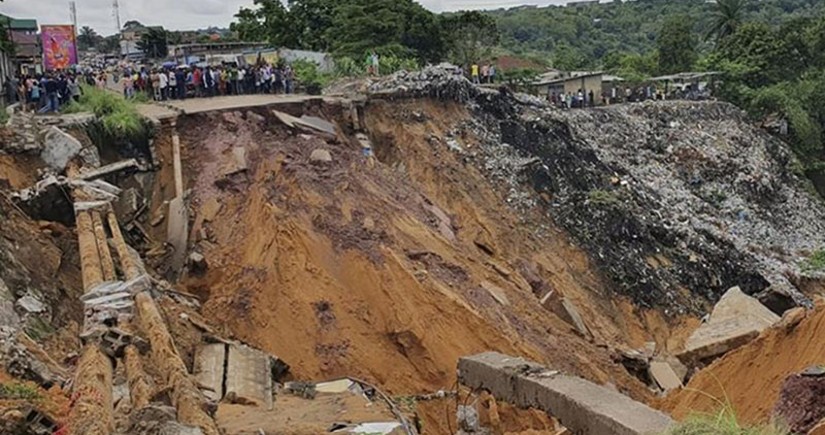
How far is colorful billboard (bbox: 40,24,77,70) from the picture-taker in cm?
2850

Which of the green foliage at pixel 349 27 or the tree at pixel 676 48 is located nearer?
the green foliage at pixel 349 27

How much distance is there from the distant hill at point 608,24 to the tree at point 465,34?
52.6 meters

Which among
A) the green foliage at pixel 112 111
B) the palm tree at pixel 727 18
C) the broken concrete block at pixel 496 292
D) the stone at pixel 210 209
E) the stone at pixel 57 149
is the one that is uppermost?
the palm tree at pixel 727 18

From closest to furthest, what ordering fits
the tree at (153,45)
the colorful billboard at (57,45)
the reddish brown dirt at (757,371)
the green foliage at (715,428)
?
1. the green foliage at (715,428)
2. the reddish brown dirt at (757,371)
3. the colorful billboard at (57,45)
4. the tree at (153,45)

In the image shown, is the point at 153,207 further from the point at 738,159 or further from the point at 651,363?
the point at 738,159

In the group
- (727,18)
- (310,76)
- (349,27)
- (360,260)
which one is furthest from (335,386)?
(727,18)

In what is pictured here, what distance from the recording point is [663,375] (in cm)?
1573

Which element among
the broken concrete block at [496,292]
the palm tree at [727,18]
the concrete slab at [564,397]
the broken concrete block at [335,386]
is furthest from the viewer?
the palm tree at [727,18]

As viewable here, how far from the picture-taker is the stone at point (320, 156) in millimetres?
17969

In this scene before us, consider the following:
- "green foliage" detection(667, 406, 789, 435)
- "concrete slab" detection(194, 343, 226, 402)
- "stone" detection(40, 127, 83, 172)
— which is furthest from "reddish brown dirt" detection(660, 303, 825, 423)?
"stone" detection(40, 127, 83, 172)

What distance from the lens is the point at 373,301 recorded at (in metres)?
14.7

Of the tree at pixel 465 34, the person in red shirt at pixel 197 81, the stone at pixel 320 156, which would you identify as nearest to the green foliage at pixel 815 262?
the stone at pixel 320 156

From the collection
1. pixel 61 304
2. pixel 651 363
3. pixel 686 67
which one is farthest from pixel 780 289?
pixel 686 67

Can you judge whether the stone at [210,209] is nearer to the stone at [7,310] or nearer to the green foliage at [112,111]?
the green foliage at [112,111]
